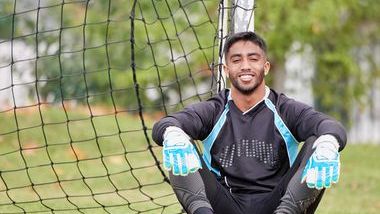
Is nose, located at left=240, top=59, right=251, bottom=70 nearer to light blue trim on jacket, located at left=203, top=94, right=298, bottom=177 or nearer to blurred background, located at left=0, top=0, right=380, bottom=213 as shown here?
light blue trim on jacket, located at left=203, top=94, right=298, bottom=177

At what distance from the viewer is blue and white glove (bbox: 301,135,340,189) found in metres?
4.46

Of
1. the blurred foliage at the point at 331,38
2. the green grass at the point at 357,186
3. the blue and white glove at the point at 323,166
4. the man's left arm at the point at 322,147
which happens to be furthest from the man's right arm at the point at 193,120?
the blurred foliage at the point at 331,38

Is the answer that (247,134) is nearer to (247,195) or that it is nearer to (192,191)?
(247,195)

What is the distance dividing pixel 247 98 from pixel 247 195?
0.49 metres

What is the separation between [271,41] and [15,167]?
4.23m

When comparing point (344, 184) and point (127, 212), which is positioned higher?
point (127, 212)

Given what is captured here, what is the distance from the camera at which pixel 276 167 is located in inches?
197

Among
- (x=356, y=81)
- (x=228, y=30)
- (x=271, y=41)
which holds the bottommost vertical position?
(x=356, y=81)

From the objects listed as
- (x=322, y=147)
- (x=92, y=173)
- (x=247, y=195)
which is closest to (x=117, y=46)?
(x=92, y=173)

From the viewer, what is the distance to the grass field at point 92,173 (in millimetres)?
6680

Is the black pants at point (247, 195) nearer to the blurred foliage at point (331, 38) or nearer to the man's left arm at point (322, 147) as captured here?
the man's left arm at point (322, 147)

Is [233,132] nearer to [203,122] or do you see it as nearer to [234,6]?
[203,122]

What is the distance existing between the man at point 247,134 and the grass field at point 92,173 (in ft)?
3.45

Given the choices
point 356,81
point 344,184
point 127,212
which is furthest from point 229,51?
point 356,81
